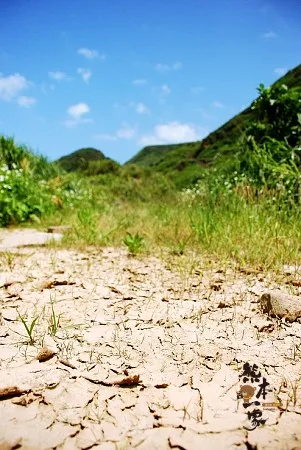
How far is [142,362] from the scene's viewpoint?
141 centimetres

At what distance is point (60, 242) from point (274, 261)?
2.02 metres

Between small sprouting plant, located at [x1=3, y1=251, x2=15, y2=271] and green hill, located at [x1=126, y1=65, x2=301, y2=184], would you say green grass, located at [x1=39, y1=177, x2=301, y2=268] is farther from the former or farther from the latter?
green hill, located at [x1=126, y1=65, x2=301, y2=184]

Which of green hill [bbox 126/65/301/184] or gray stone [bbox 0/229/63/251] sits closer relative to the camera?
gray stone [bbox 0/229/63/251]

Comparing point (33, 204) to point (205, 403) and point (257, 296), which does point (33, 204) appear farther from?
point (205, 403)

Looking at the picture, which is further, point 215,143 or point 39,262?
point 215,143

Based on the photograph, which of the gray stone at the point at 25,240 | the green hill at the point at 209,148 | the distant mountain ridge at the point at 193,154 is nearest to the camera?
the gray stone at the point at 25,240

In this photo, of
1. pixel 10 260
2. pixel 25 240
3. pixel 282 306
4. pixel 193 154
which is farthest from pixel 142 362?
pixel 193 154

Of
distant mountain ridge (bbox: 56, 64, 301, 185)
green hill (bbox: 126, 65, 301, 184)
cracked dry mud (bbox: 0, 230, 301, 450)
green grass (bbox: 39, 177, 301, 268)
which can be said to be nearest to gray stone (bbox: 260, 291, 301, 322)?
cracked dry mud (bbox: 0, 230, 301, 450)

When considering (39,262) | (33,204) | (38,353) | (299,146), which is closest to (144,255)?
(39,262)

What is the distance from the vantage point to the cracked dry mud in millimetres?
1049

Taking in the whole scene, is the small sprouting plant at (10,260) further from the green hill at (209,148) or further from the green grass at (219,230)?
the green hill at (209,148)

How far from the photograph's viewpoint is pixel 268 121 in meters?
5.07

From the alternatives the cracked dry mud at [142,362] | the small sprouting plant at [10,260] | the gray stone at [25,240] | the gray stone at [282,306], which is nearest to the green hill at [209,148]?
the gray stone at [25,240]

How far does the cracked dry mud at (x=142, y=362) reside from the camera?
41.3 inches
